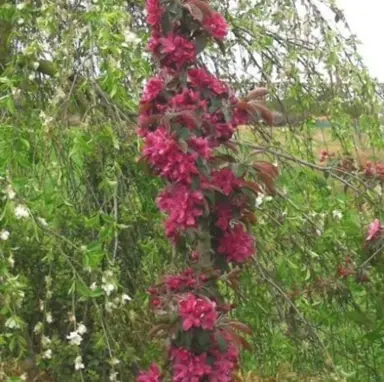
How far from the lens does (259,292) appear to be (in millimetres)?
3432

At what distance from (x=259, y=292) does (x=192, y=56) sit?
1.26 m

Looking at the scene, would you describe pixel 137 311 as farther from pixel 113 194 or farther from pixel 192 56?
pixel 192 56

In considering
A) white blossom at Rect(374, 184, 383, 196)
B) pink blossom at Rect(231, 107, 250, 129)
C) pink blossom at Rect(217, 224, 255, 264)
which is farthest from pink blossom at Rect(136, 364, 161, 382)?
white blossom at Rect(374, 184, 383, 196)

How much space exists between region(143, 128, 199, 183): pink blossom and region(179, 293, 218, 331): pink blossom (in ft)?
1.00

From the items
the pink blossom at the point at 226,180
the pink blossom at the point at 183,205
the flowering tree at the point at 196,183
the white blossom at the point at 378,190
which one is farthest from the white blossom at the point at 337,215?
the pink blossom at the point at 183,205

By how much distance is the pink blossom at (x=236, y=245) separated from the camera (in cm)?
251

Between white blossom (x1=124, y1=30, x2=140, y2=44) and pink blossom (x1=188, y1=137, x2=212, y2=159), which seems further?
white blossom (x1=124, y1=30, x2=140, y2=44)

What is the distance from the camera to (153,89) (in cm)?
245

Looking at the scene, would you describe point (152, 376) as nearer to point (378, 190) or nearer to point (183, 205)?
point (183, 205)

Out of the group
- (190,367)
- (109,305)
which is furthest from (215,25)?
(190,367)

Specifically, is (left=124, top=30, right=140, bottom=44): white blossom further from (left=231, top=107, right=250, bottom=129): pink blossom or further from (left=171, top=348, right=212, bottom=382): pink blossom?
(left=171, top=348, right=212, bottom=382): pink blossom

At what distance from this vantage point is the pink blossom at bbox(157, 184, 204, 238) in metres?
2.32

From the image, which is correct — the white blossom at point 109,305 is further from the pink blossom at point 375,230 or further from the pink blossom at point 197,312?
the pink blossom at point 375,230

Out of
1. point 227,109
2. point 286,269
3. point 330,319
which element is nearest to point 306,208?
point 286,269
